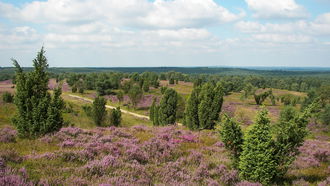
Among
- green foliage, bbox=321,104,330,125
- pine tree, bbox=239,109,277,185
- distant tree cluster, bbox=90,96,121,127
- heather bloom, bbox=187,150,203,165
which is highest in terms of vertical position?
pine tree, bbox=239,109,277,185

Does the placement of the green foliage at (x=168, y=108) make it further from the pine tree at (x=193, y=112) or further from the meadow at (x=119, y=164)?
the meadow at (x=119, y=164)

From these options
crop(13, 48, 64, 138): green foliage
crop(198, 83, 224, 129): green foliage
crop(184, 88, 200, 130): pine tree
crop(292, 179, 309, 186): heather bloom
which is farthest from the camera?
crop(184, 88, 200, 130): pine tree

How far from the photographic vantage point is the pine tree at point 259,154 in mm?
6953

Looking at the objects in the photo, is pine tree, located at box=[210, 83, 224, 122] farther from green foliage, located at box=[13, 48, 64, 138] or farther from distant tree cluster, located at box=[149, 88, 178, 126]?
A: green foliage, located at box=[13, 48, 64, 138]

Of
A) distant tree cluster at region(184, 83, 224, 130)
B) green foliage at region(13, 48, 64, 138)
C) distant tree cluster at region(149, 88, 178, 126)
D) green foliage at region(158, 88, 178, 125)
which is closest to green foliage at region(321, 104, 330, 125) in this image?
distant tree cluster at region(149, 88, 178, 126)

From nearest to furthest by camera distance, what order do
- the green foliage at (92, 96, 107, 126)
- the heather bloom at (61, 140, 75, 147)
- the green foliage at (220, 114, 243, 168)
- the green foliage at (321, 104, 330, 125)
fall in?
the green foliage at (220, 114, 243, 168)
the heather bloom at (61, 140, 75, 147)
the green foliage at (92, 96, 107, 126)
the green foliage at (321, 104, 330, 125)

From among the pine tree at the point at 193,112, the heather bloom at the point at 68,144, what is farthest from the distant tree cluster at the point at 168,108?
the heather bloom at the point at 68,144

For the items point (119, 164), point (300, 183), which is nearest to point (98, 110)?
point (119, 164)

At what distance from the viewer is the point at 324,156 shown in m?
11.8

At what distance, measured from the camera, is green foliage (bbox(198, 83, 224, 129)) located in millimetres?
26219

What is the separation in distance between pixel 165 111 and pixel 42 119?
27.1m

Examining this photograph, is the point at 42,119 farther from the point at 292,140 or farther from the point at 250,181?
the point at 292,140

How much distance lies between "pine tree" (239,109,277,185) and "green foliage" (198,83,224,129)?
19015 millimetres

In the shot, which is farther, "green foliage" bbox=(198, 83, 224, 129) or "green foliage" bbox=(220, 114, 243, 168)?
"green foliage" bbox=(198, 83, 224, 129)
